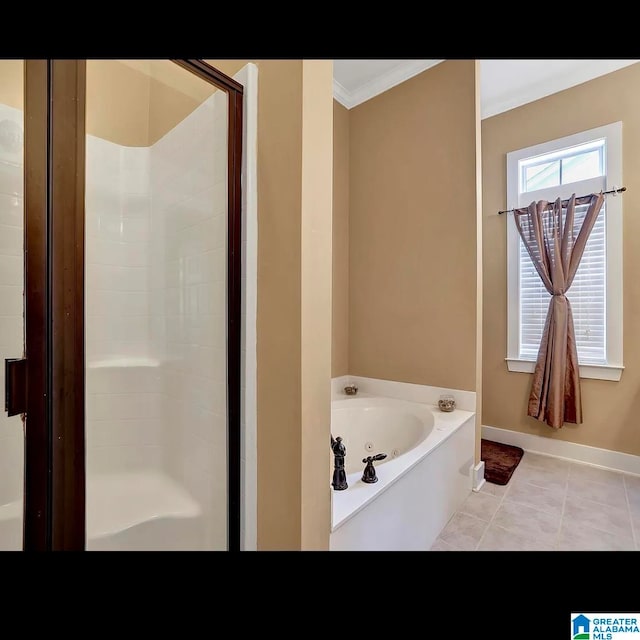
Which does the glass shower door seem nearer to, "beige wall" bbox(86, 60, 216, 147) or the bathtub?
"beige wall" bbox(86, 60, 216, 147)

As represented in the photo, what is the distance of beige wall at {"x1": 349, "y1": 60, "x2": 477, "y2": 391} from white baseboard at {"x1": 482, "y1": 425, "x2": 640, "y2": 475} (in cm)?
106

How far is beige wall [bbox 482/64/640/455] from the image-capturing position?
7.33ft

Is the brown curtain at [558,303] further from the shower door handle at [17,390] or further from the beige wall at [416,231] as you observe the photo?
the shower door handle at [17,390]

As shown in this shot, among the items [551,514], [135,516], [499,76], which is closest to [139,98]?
[135,516]

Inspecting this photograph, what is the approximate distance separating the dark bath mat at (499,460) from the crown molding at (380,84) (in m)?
2.77

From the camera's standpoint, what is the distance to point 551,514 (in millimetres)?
1755

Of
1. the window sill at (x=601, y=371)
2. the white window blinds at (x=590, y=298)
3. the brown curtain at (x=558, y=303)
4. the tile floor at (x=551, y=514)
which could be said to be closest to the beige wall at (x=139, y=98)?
the tile floor at (x=551, y=514)

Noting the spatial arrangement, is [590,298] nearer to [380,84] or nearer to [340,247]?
[340,247]

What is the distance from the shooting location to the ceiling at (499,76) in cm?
231

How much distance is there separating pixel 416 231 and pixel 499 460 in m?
1.77

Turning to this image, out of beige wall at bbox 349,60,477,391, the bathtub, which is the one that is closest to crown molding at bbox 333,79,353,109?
beige wall at bbox 349,60,477,391
